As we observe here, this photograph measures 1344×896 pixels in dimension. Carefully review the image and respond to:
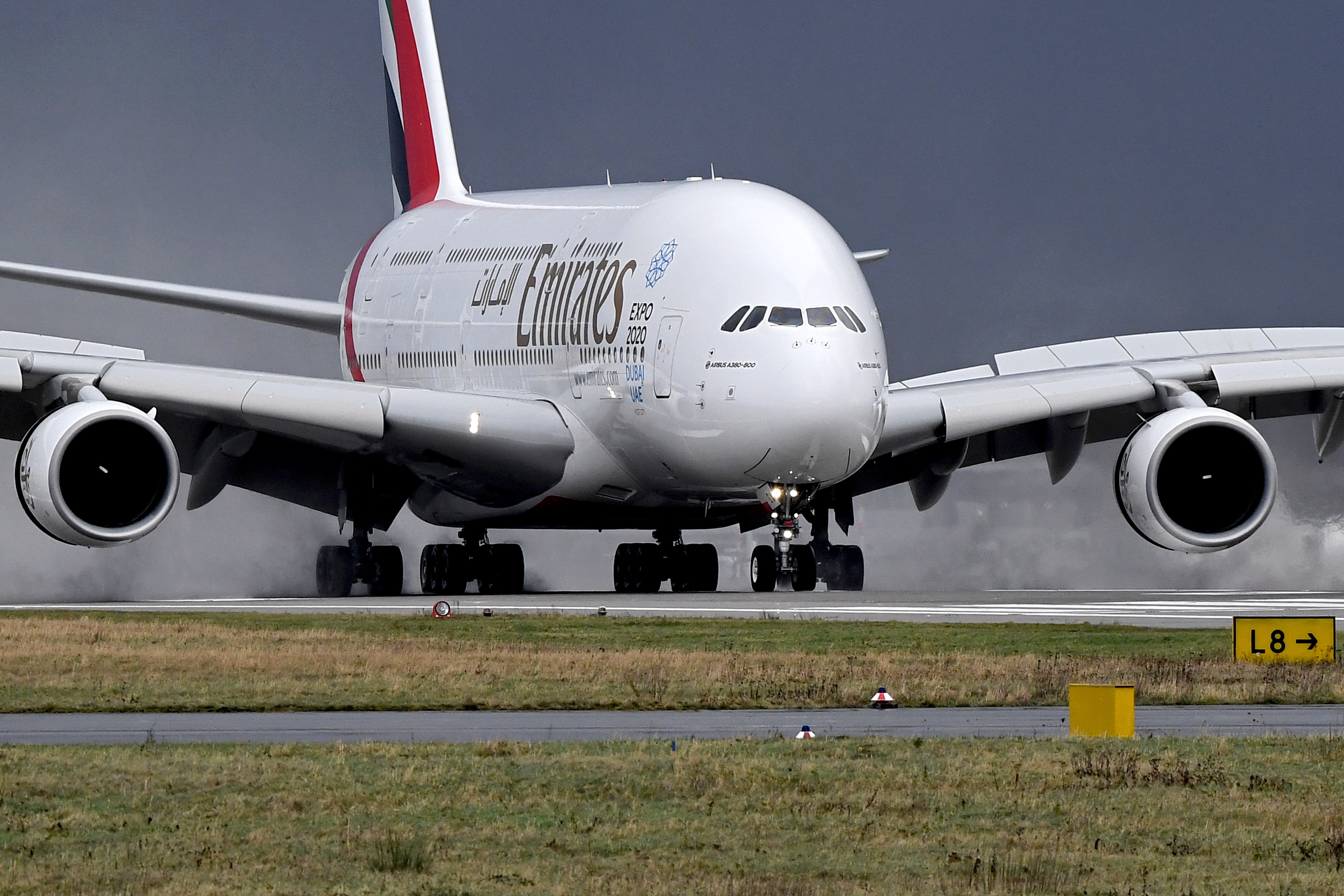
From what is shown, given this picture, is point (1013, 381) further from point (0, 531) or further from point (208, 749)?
point (208, 749)

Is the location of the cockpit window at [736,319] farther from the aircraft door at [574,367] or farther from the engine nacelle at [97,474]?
the engine nacelle at [97,474]

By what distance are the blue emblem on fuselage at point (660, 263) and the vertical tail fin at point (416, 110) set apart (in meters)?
10.9

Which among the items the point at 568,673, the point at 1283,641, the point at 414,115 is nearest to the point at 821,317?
the point at 1283,641

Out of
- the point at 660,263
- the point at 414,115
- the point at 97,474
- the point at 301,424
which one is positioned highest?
the point at 414,115

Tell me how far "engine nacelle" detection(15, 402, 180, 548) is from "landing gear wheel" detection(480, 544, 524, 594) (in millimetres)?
6903

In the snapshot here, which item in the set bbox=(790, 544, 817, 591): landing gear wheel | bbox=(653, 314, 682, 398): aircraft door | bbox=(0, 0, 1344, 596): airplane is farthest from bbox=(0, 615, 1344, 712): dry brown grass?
bbox=(790, 544, 817, 591): landing gear wheel

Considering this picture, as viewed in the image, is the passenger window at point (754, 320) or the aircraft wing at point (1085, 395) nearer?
the passenger window at point (754, 320)

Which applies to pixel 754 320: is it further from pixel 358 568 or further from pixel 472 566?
pixel 358 568

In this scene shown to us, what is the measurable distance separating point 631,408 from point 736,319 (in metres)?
2.15

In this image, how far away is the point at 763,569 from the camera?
34.0m

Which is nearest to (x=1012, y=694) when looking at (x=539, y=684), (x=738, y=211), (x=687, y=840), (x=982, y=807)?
(x=539, y=684)

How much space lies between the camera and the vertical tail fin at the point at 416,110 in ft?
140

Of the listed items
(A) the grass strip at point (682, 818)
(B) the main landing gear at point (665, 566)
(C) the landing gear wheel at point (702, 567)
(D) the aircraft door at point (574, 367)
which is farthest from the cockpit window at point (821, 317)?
(A) the grass strip at point (682, 818)

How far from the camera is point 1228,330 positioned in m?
35.5
